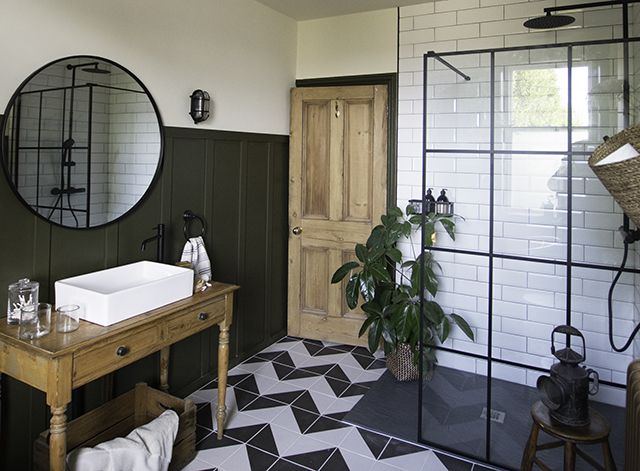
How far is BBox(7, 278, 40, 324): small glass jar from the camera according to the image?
1.86 m

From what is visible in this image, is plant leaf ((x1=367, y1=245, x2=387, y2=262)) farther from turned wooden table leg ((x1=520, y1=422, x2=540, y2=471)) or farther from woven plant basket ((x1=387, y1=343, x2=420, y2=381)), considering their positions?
turned wooden table leg ((x1=520, y1=422, x2=540, y2=471))

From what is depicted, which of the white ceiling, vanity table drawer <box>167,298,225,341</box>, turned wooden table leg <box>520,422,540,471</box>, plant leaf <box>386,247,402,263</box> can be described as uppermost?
the white ceiling

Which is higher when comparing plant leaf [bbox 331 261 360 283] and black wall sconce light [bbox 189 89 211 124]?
black wall sconce light [bbox 189 89 211 124]

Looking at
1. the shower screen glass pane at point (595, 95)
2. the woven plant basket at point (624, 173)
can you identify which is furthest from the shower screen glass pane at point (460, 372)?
the woven plant basket at point (624, 173)

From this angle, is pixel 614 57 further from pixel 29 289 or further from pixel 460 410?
pixel 29 289

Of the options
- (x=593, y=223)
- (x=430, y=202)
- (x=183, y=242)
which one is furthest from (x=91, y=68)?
(x=593, y=223)

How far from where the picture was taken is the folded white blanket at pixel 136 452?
188cm

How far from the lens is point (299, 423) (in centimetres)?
269

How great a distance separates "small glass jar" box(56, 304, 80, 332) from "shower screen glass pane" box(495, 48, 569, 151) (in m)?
2.00

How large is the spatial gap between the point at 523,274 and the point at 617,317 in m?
0.55

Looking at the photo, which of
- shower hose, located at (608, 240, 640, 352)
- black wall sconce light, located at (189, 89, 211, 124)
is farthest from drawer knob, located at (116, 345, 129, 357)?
shower hose, located at (608, 240, 640, 352)

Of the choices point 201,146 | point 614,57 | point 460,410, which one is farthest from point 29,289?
point 614,57

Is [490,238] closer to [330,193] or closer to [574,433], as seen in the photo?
[574,433]

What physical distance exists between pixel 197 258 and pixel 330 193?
145 cm
